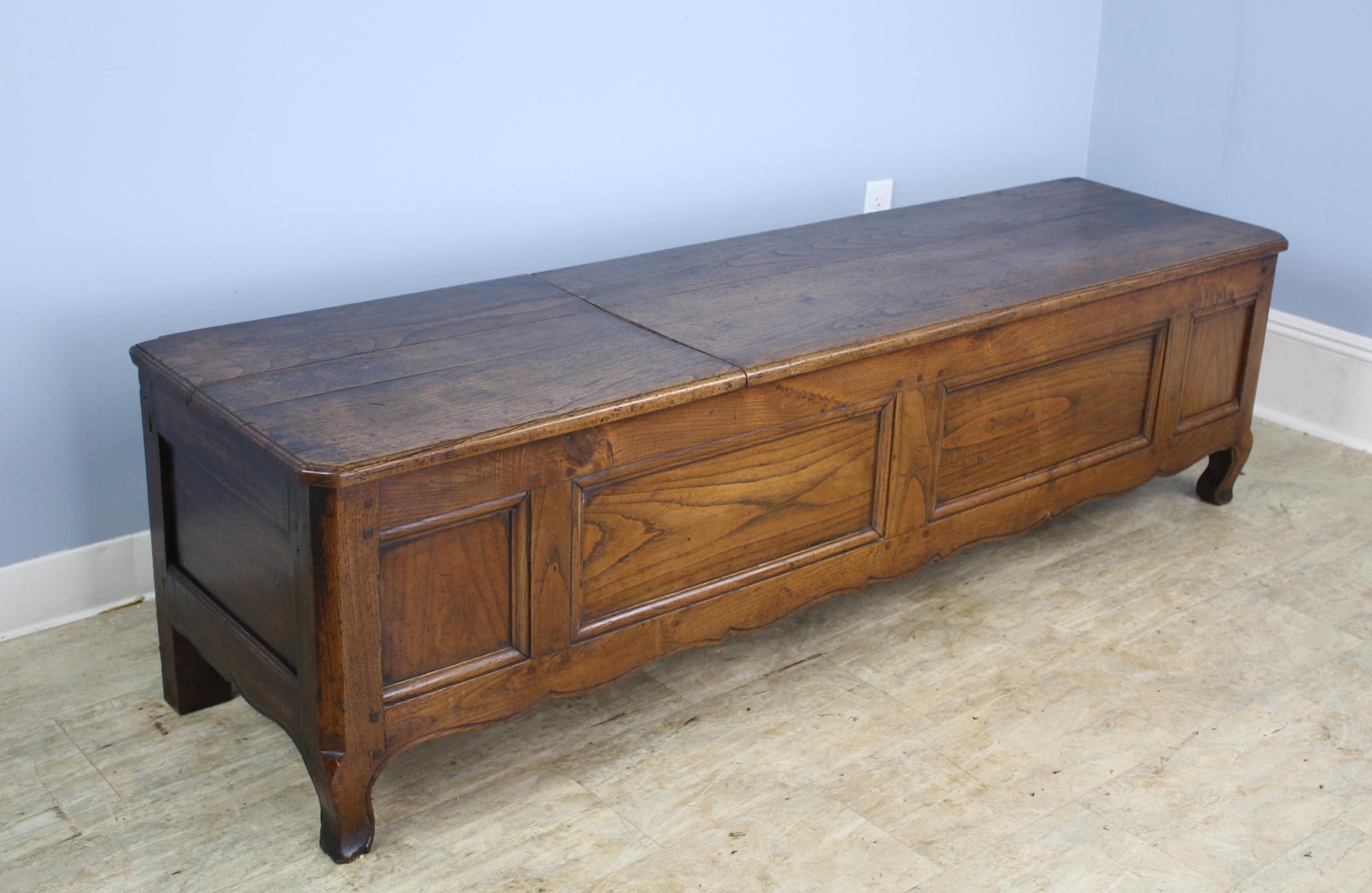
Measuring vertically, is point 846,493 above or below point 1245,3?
below

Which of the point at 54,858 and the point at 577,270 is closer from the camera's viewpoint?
the point at 54,858

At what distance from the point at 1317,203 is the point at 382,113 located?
81.2 inches

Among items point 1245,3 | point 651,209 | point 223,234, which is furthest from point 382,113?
point 1245,3

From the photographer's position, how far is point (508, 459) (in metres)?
1.79

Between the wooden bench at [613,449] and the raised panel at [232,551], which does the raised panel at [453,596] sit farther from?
the raised panel at [232,551]

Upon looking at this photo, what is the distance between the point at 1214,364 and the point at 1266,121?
0.79 meters

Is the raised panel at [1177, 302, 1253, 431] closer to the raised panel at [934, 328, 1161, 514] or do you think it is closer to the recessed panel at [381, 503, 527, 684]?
the raised panel at [934, 328, 1161, 514]

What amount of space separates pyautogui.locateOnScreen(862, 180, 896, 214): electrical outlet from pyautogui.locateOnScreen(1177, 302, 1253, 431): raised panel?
2.53 ft

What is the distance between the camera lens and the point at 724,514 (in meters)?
2.07

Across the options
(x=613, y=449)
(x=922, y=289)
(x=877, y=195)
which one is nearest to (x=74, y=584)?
(x=613, y=449)

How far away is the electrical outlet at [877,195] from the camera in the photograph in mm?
Answer: 3143

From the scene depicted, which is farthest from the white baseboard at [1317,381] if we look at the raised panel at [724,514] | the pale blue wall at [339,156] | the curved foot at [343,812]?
the curved foot at [343,812]

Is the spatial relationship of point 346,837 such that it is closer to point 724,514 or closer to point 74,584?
point 724,514

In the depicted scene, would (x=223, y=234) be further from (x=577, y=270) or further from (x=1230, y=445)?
(x=1230, y=445)
